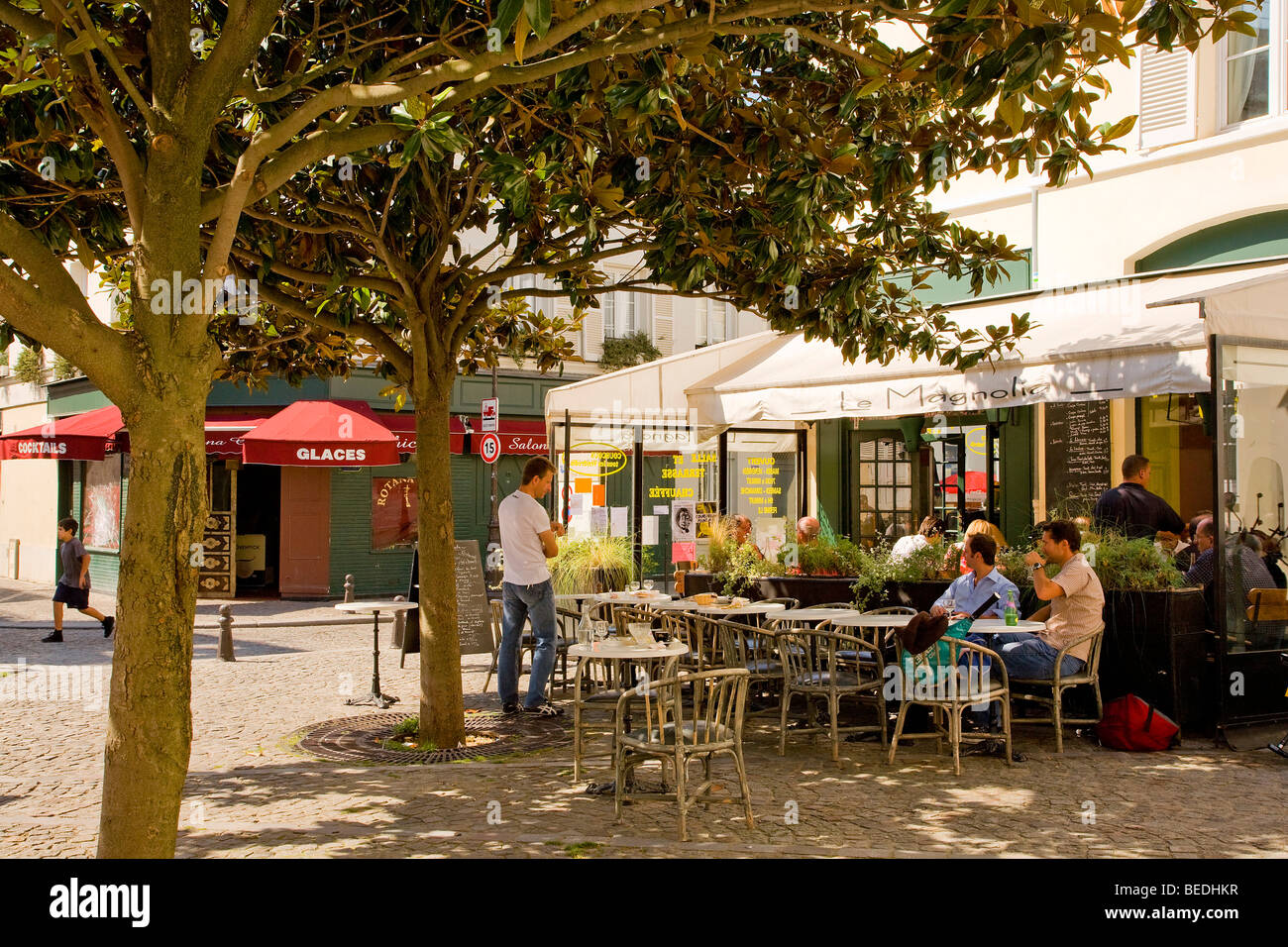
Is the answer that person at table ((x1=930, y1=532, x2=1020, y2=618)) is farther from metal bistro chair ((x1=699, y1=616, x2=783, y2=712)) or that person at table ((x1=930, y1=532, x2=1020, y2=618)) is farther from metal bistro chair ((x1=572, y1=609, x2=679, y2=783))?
metal bistro chair ((x1=572, y1=609, x2=679, y2=783))

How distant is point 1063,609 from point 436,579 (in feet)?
15.3

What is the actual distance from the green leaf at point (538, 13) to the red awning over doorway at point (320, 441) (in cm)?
1673

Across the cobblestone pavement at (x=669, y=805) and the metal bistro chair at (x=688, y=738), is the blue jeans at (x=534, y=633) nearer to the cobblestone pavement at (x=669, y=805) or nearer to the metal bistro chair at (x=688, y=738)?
the cobblestone pavement at (x=669, y=805)

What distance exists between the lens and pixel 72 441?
823 inches

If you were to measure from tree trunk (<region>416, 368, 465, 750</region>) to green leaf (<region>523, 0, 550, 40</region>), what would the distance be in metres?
5.37

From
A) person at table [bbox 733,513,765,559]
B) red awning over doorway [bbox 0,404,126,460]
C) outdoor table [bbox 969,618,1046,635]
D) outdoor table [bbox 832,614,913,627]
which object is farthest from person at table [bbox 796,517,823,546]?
red awning over doorway [bbox 0,404,126,460]

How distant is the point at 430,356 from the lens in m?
8.55

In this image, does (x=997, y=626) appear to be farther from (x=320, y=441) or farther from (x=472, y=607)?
(x=320, y=441)

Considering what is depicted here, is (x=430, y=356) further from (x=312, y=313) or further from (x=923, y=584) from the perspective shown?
(x=923, y=584)

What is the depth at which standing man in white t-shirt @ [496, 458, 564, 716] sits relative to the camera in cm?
980

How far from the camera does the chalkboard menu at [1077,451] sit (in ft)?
43.5

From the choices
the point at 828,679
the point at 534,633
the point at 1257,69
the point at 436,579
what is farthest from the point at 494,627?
the point at 1257,69

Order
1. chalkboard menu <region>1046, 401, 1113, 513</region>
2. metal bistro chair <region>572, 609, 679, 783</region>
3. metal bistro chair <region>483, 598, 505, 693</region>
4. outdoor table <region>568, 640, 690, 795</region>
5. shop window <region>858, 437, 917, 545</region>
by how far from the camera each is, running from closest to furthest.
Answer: outdoor table <region>568, 640, 690, 795</region>
metal bistro chair <region>572, 609, 679, 783</region>
metal bistro chair <region>483, 598, 505, 693</region>
chalkboard menu <region>1046, 401, 1113, 513</region>
shop window <region>858, 437, 917, 545</region>
